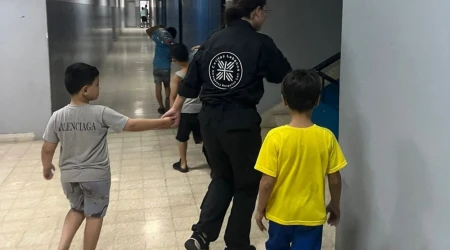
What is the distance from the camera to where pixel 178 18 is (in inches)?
477

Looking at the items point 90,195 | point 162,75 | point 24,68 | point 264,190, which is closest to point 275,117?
point 162,75

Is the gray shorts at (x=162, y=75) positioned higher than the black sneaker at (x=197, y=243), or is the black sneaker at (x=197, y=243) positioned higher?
the gray shorts at (x=162, y=75)

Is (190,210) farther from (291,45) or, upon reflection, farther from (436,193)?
(291,45)

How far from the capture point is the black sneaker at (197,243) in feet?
8.70

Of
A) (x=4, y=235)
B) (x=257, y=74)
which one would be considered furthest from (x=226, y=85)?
(x=4, y=235)

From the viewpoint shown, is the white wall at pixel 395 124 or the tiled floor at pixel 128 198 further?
the tiled floor at pixel 128 198

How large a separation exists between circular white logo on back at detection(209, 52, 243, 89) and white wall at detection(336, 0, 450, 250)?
526 mm

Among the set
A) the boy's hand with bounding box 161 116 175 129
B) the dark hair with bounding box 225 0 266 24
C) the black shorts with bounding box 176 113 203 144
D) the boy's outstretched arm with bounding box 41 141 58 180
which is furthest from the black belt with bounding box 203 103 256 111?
the black shorts with bounding box 176 113 203 144

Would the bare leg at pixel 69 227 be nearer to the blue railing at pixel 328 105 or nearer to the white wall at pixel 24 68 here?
the blue railing at pixel 328 105

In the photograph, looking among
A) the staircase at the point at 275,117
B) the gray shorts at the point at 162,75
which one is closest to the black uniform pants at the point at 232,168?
the staircase at the point at 275,117

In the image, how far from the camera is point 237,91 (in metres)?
2.45

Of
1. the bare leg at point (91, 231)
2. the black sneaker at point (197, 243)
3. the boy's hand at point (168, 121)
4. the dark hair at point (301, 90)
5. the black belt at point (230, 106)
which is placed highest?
the dark hair at point (301, 90)

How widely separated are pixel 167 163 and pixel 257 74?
234 centimetres

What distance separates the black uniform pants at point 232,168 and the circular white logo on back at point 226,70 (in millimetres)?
132
